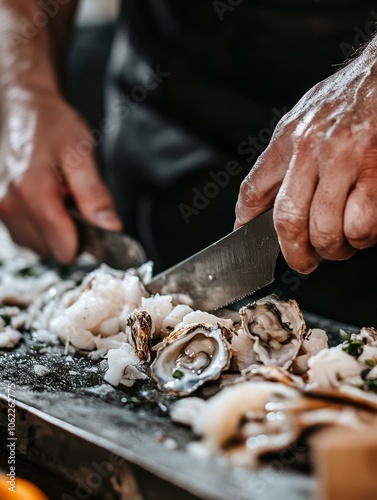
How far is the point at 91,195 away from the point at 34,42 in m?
0.81

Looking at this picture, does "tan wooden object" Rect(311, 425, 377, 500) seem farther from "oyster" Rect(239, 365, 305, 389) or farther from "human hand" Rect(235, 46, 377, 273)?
"human hand" Rect(235, 46, 377, 273)

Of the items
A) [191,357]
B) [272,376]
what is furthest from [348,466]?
[191,357]

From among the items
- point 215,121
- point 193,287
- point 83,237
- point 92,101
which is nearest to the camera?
point 193,287

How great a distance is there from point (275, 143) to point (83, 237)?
3.26 ft

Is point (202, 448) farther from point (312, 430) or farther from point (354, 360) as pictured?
point (354, 360)

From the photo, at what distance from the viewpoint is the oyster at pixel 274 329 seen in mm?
1527

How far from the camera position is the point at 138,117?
116 inches

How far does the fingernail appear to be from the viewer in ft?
7.90

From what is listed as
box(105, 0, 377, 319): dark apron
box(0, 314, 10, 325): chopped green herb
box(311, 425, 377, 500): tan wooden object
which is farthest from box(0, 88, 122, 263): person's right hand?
box(311, 425, 377, 500): tan wooden object

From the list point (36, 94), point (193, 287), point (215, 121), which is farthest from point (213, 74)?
point (193, 287)

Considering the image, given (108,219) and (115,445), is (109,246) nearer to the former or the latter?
(108,219)

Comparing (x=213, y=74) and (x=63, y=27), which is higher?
(x=63, y=27)

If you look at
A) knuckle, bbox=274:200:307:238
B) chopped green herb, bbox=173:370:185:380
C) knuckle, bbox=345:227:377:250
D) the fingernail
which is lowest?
the fingernail

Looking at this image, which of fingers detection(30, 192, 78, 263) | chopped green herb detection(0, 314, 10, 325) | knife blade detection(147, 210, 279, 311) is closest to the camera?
knife blade detection(147, 210, 279, 311)
